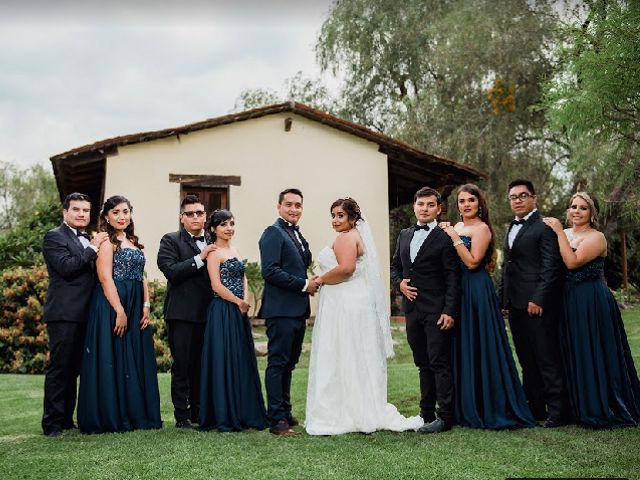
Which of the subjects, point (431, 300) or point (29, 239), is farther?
point (29, 239)

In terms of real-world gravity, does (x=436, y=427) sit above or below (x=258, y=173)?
Answer: below

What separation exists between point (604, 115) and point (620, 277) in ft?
52.4

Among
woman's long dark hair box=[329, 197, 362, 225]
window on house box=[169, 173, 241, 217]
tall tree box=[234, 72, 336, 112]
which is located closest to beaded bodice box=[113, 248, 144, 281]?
woman's long dark hair box=[329, 197, 362, 225]

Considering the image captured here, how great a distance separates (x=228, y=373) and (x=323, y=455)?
1290 mm

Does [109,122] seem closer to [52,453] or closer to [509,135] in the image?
[509,135]

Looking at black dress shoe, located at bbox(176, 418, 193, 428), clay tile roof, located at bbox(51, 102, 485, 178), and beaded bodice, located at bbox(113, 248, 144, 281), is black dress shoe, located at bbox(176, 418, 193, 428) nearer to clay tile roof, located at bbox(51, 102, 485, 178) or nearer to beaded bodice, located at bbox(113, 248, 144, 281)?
beaded bodice, located at bbox(113, 248, 144, 281)

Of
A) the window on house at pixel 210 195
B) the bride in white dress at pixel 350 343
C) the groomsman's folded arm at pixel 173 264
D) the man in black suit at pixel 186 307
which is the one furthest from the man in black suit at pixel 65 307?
the window on house at pixel 210 195

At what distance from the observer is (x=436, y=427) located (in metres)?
5.37

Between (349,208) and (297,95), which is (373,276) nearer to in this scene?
(349,208)

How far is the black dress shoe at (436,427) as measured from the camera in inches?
211

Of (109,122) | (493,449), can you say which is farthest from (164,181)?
(109,122)

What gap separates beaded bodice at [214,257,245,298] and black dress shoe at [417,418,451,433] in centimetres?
186

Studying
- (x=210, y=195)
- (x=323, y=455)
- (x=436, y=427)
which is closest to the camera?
(x=323, y=455)

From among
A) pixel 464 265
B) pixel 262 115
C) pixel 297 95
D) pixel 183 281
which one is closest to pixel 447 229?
pixel 464 265
